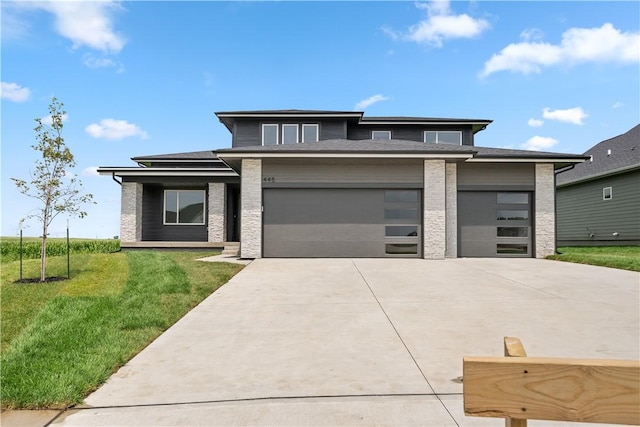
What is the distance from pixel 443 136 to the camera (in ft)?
67.7

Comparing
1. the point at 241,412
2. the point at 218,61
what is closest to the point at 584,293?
the point at 241,412

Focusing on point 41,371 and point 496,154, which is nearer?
point 41,371

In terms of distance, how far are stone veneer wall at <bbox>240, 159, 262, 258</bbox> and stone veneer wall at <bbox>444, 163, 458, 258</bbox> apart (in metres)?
7.13

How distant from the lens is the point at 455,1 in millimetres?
11531

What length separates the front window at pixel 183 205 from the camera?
18.9 metres

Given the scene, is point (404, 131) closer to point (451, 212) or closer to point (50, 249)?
point (451, 212)

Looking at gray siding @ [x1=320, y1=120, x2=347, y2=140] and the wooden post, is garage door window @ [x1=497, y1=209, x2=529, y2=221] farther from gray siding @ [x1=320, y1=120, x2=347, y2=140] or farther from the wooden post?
the wooden post

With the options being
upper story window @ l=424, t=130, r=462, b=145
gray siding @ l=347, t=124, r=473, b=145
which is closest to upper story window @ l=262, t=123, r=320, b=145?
gray siding @ l=347, t=124, r=473, b=145

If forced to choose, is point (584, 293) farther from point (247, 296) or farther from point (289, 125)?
point (289, 125)

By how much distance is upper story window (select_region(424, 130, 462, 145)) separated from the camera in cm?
2047

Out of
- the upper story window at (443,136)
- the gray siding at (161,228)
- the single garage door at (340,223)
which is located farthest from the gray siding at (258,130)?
the single garage door at (340,223)

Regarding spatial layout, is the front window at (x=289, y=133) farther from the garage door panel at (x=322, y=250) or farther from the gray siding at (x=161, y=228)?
the garage door panel at (x=322, y=250)

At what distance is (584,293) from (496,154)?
8.42m

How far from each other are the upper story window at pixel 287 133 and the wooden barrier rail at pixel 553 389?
18.3m
